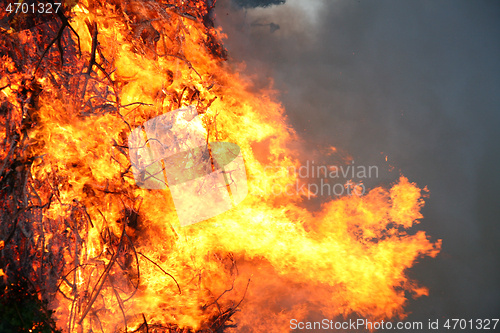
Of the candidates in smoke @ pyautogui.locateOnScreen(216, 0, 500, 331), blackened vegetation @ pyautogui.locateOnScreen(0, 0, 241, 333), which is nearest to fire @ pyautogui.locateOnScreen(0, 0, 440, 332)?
blackened vegetation @ pyautogui.locateOnScreen(0, 0, 241, 333)

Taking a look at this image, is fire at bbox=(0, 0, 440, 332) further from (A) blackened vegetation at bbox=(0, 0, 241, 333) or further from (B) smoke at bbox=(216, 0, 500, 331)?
(B) smoke at bbox=(216, 0, 500, 331)

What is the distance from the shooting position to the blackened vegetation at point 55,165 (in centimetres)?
261

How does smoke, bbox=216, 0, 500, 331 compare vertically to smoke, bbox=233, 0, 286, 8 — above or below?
below

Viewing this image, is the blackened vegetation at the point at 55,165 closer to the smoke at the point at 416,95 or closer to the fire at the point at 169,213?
the fire at the point at 169,213

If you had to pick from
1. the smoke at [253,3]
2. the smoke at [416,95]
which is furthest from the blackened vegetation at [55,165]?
the smoke at [416,95]

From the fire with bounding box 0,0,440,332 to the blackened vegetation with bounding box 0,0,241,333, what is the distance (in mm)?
17

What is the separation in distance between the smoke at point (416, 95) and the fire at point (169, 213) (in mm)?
302

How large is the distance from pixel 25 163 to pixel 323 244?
12.5 ft

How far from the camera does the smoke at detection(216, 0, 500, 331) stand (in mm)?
3070

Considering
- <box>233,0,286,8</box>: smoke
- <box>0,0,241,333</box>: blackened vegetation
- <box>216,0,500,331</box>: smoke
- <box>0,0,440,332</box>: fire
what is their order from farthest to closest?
<box>233,0,286,8</box>: smoke < <box>216,0,500,331</box>: smoke < <box>0,0,440,332</box>: fire < <box>0,0,241,333</box>: blackened vegetation

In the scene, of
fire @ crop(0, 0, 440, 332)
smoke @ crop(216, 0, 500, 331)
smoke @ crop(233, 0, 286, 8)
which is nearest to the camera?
fire @ crop(0, 0, 440, 332)

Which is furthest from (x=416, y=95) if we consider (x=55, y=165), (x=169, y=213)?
(x=55, y=165)

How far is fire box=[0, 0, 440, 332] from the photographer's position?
281 cm

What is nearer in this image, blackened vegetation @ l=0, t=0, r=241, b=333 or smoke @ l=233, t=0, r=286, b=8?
blackened vegetation @ l=0, t=0, r=241, b=333
